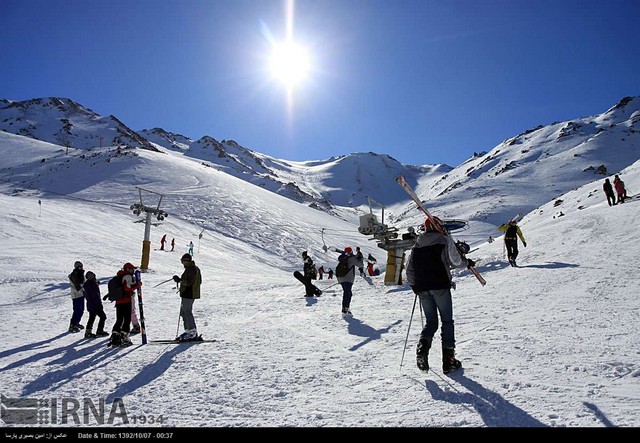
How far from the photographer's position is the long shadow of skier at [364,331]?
25.1ft

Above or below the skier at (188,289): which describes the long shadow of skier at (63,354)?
below

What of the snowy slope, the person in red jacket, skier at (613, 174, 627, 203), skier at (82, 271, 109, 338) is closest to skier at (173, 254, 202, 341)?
the snowy slope

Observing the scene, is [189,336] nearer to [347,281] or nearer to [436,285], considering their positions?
[347,281]

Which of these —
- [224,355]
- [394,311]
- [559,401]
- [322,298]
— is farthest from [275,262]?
[559,401]

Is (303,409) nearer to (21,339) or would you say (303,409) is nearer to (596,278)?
(21,339)

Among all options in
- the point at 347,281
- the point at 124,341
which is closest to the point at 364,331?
the point at 347,281

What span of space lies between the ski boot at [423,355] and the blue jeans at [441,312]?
0.07m

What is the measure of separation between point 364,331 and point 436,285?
3.62m

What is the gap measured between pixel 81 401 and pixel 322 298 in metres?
9.99

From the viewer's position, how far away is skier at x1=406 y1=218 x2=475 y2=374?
544cm

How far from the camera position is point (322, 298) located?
14.5 m

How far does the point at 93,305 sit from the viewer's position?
385 inches

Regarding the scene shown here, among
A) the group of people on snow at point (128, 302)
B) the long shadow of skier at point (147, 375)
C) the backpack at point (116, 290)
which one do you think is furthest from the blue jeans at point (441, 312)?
the backpack at point (116, 290)

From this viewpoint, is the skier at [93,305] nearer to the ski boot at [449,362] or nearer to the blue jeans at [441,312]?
the blue jeans at [441,312]
